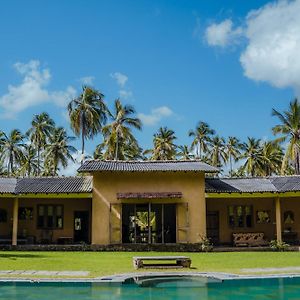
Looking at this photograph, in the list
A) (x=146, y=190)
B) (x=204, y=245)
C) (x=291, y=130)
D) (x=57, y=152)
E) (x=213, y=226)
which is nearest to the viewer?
(x=204, y=245)

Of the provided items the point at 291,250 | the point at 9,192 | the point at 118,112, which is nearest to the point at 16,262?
the point at 9,192

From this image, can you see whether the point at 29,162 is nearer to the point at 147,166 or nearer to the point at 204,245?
the point at 147,166

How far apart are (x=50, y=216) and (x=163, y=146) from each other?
970 inches

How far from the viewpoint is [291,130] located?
3741cm

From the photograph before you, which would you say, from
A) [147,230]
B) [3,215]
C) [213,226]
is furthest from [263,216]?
[3,215]

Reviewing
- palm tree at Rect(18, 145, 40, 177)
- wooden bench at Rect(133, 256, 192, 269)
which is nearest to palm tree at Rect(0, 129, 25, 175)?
palm tree at Rect(18, 145, 40, 177)

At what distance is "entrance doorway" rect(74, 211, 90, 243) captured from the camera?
2586cm

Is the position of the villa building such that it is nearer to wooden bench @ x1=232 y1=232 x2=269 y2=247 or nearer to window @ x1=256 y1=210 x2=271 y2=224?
window @ x1=256 y1=210 x2=271 y2=224

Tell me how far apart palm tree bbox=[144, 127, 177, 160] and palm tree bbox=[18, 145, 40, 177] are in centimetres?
1283

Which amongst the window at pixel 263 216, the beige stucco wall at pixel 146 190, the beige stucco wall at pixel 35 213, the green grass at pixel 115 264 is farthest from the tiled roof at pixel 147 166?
the green grass at pixel 115 264

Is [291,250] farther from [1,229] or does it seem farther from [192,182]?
[1,229]

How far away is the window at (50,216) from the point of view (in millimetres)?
25625

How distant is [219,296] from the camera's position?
1067cm

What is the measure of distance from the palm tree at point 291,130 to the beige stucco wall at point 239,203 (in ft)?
34.3
